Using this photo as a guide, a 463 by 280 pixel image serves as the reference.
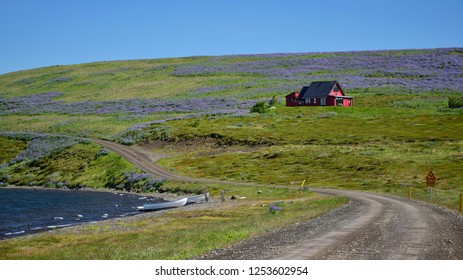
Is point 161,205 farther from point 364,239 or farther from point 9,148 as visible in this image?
point 9,148

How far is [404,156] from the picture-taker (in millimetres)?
74188

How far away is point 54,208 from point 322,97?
3424 inches

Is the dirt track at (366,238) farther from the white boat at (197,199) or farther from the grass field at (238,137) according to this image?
the white boat at (197,199)

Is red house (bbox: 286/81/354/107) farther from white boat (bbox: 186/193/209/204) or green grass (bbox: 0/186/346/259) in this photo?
green grass (bbox: 0/186/346/259)

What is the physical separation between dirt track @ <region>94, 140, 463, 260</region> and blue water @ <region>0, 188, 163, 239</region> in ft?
76.0

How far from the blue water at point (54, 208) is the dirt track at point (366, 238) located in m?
23.2

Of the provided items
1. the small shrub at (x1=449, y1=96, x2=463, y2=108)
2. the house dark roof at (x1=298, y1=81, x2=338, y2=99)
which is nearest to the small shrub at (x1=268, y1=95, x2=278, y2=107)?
the house dark roof at (x1=298, y1=81, x2=338, y2=99)

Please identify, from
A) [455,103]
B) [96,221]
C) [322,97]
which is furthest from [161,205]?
[455,103]

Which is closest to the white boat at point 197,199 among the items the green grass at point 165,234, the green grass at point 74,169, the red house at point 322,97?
the green grass at point 165,234

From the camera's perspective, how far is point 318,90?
433ft

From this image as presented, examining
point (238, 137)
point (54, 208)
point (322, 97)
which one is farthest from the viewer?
point (322, 97)
